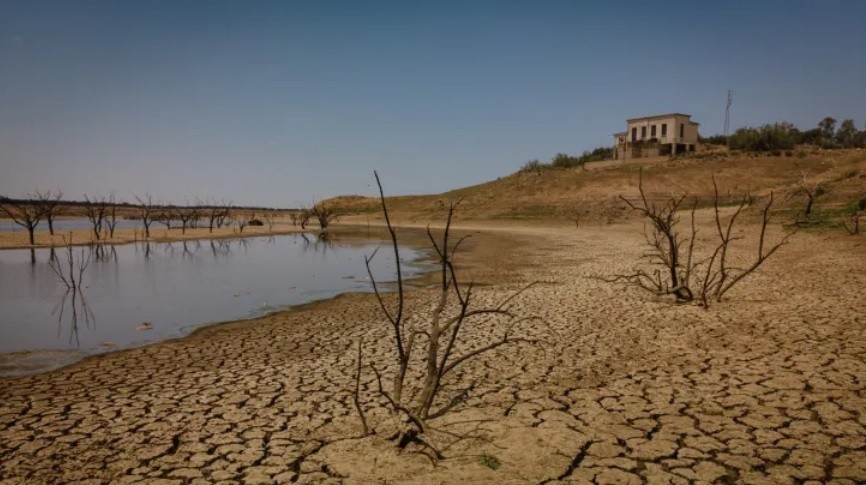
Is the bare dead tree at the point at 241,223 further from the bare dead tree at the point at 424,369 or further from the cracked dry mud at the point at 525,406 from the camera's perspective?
the bare dead tree at the point at 424,369

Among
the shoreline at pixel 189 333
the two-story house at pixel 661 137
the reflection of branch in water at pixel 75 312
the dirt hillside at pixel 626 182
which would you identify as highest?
the two-story house at pixel 661 137

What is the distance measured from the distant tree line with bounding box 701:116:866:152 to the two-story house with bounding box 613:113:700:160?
4297 millimetres

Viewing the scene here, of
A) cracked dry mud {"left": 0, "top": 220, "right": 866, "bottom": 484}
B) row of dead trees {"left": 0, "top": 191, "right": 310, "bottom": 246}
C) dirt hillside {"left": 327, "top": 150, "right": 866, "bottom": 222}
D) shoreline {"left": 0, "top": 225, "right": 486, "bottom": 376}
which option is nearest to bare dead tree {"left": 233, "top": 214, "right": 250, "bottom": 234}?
row of dead trees {"left": 0, "top": 191, "right": 310, "bottom": 246}

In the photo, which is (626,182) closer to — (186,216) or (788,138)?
(788,138)

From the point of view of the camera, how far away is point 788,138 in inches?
1906

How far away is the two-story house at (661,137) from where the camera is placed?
51375mm

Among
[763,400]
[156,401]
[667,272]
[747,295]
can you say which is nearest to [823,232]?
[667,272]

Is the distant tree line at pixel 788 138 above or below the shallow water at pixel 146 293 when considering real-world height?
above

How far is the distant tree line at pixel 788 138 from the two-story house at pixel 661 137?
4.30m

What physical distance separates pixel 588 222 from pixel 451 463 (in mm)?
35706

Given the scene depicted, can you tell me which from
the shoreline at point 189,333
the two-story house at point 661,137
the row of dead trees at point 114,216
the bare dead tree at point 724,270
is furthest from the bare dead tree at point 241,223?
the two-story house at point 661,137

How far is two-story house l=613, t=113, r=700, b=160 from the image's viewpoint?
5138cm

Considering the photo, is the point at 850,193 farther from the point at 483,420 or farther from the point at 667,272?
the point at 483,420

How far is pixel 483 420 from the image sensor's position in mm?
4469
